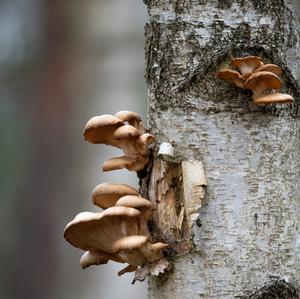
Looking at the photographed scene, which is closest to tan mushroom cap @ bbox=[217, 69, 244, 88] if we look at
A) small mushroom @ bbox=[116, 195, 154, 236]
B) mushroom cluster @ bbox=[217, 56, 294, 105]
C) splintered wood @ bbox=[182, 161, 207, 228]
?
mushroom cluster @ bbox=[217, 56, 294, 105]

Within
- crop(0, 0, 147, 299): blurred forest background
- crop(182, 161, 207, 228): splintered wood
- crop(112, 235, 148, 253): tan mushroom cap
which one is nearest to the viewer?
crop(112, 235, 148, 253): tan mushroom cap

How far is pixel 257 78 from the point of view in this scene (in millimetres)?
2088

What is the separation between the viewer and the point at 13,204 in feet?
40.6

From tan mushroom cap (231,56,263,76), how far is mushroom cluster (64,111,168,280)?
11.2 inches

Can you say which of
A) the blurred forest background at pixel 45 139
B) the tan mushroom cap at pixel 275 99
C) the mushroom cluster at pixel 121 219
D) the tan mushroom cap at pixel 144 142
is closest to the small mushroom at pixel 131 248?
the mushroom cluster at pixel 121 219

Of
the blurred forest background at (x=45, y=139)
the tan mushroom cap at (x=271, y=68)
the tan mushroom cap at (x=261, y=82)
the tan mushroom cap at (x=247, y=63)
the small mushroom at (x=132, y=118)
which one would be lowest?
the blurred forest background at (x=45, y=139)

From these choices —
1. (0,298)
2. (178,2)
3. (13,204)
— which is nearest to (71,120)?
(13,204)

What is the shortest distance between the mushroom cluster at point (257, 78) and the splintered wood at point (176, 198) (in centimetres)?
23

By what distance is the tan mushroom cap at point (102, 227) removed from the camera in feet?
6.82

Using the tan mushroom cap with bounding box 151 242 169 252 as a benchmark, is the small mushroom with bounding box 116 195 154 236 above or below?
above

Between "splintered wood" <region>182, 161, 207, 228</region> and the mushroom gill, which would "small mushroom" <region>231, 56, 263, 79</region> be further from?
the mushroom gill

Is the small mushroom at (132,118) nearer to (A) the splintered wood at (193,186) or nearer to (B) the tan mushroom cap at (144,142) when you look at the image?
(B) the tan mushroom cap at (144,142)

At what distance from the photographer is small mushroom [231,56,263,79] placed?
212cm

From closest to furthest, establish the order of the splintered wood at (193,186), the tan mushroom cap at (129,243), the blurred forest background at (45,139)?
the tan mushroom cap at (129,243), the splintered wood at (193,186), the blurred forest background at (45,139)
